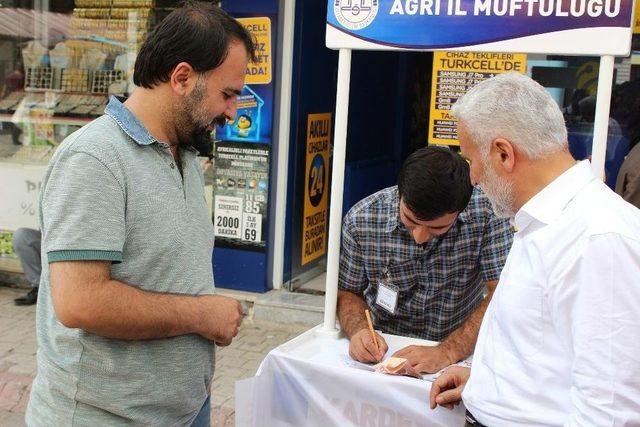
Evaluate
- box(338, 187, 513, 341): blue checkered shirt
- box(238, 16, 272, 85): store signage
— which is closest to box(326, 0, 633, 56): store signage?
box(338, 187, 513, 341): blue checkered shirt

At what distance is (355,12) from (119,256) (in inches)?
56.6

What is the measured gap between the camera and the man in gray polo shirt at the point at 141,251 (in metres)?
1.77

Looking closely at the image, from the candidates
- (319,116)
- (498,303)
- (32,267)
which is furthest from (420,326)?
(32,267)

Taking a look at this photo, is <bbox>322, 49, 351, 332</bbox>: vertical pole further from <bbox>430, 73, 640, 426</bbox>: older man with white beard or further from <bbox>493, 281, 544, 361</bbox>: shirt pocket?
<bbox>493, 281, 544, 361</bbox>: shirt pocket

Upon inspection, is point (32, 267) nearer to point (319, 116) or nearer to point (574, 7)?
point (319, 116)

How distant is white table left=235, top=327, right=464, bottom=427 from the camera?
2.49 m

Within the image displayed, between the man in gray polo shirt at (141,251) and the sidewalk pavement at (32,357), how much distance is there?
2430 millimetres

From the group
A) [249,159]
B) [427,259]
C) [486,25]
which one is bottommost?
[427,259]

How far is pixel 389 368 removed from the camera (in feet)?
8.36

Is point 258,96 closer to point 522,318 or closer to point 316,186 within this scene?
point 316,186

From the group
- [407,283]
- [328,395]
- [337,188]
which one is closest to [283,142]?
[337,188]

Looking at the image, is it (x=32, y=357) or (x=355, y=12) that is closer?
(x=355, y=12)

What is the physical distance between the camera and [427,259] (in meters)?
2.82

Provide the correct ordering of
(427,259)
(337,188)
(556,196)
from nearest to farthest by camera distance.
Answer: (556,196)
(427,259)
(337,188)
